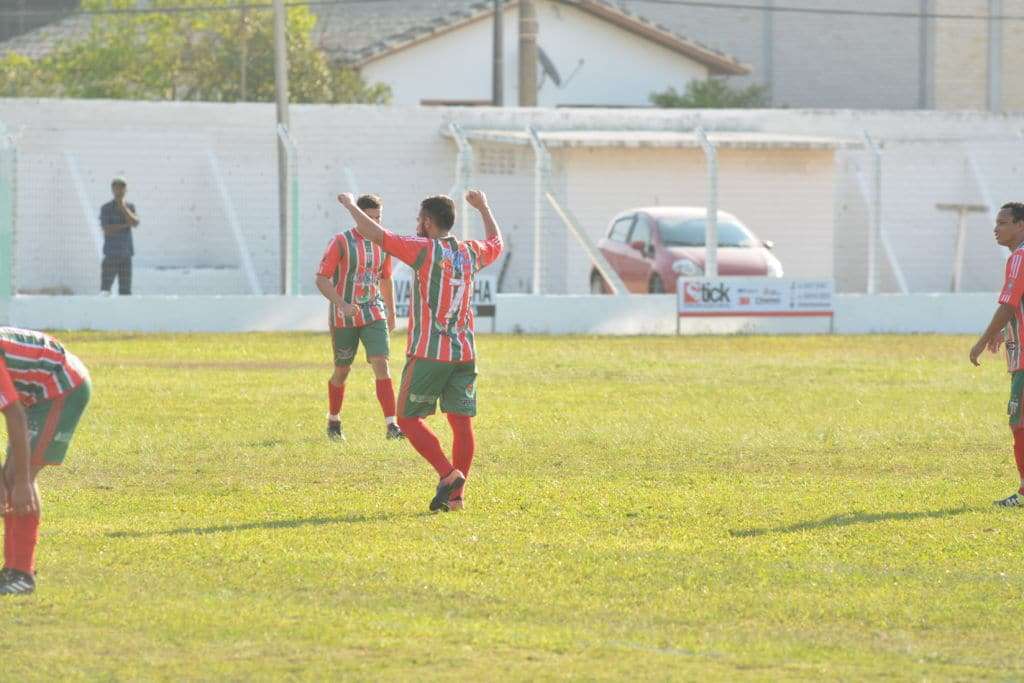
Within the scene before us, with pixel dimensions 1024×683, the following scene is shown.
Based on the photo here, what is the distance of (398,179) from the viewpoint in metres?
29.7

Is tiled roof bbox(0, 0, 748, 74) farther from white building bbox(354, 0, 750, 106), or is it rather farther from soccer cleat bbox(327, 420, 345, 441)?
soccer cleat bbox(327, 420, 345, 441)

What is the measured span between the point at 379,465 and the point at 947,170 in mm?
22585

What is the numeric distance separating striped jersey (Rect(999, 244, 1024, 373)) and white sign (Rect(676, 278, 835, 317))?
14.3 m

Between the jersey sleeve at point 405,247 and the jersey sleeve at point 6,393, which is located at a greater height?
the jersey sleeve at point 405,247

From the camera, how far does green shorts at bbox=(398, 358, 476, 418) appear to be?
32.5ft

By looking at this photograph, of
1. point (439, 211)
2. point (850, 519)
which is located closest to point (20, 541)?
point (439, 211)

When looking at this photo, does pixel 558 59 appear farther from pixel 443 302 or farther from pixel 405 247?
pixel 405 247

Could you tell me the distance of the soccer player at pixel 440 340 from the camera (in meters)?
9.87

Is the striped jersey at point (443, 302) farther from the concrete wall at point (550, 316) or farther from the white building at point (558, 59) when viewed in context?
the white building at point (558, 59)

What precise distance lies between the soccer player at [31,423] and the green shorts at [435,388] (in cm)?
278

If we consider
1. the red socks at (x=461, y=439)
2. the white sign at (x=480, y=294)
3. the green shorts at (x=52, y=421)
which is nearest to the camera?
the green shorts at (x=52, y=421)

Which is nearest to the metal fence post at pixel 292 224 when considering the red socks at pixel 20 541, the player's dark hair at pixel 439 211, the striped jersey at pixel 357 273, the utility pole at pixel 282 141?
the utility pole at pixel 282 141

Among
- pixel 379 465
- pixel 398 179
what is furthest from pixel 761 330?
pixel 379 465

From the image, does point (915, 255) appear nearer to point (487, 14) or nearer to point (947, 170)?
point (947, 170)
